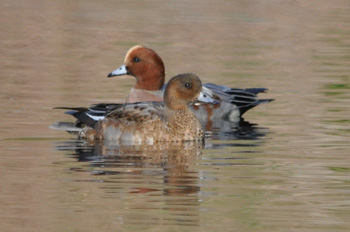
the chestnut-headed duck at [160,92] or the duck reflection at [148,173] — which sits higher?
the chestnut-headed duck at [160,92]

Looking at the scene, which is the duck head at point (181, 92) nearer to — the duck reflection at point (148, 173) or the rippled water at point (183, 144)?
the rippled water at point (183, 144)

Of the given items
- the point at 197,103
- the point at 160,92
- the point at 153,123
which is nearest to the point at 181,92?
the point at 153,123

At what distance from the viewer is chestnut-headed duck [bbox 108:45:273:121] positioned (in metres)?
14.2

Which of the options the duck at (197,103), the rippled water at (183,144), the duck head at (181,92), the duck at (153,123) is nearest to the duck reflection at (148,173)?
the rippled water at (183,144)

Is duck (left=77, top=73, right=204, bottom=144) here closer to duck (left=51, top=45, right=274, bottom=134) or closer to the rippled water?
the rippled water

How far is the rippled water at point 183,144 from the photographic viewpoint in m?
8.20

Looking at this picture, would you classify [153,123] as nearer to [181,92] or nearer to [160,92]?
[181,92]

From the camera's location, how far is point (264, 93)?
15938 millimetres

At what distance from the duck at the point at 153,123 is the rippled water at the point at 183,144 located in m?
0.27

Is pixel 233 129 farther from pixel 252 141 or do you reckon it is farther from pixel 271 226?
pixel 271 226

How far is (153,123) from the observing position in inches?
473

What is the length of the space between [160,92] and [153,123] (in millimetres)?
2489

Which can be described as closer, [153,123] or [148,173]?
[148,173]

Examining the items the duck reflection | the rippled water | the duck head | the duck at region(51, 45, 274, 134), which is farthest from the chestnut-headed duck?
the duck reflection
